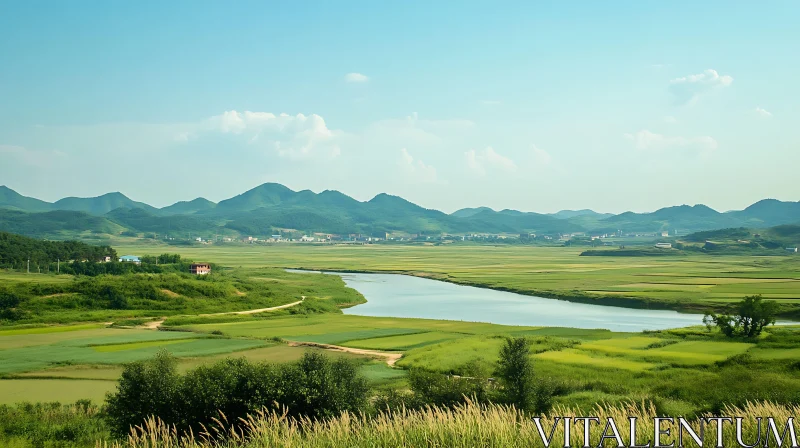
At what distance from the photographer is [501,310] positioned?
64.9 m

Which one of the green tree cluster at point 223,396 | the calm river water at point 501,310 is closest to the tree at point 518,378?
the green tree cluster at point 223,396

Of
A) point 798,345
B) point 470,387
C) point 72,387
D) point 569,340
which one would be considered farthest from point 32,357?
point 798,345

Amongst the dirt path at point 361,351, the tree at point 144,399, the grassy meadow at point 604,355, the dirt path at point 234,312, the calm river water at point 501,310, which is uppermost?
the tree at point 144,399

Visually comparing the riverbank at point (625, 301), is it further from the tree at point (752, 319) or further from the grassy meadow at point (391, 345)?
the tree at point (752, 319)

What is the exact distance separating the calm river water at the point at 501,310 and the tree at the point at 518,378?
96.1 feet

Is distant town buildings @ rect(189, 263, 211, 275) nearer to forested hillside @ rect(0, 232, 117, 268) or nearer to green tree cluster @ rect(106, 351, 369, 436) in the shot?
forested hillside @ rect(0, 232, 117, 268)

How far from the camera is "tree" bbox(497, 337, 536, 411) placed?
2306 cm

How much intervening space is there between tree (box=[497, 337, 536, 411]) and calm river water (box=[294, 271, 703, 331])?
29284 mm

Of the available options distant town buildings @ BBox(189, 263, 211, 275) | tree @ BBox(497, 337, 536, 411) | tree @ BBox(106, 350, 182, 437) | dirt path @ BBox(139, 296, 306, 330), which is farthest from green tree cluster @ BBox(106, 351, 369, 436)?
distant town buildings @ BBox(189, 263, 211, 275)

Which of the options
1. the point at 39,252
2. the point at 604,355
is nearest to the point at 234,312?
the point at 604,355

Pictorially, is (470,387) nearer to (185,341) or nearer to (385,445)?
(385,445)

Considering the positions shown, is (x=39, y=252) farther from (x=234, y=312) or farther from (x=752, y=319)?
(x=752, y=319)

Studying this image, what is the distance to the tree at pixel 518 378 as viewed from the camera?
23062 mm

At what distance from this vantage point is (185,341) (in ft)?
144
